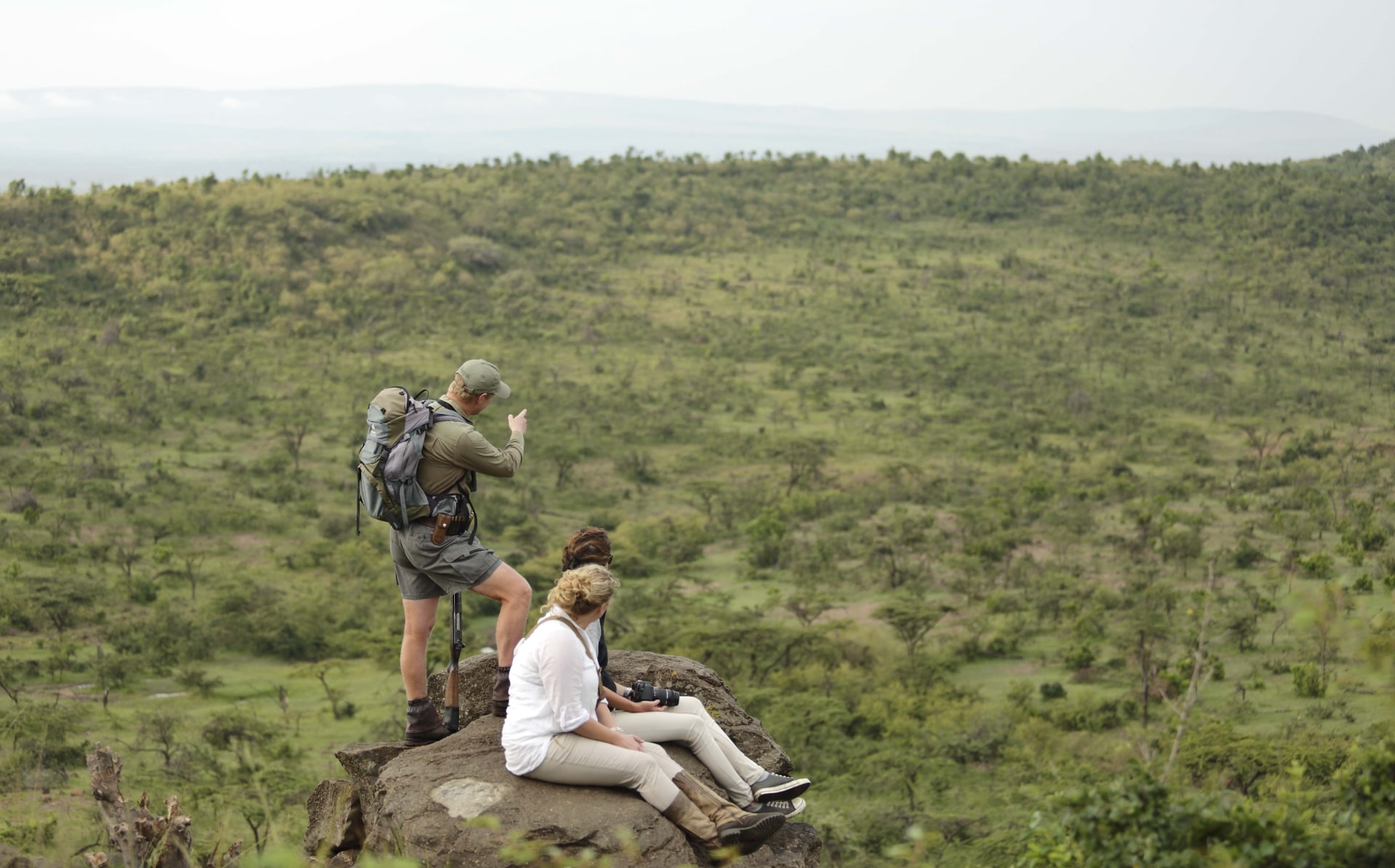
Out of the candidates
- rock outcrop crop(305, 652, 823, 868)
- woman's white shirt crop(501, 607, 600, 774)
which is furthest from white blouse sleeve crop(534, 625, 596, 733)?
rock outcrop crop(305, 652, 823, 868)

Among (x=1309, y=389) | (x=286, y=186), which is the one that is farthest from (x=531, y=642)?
(x=286, y=186)

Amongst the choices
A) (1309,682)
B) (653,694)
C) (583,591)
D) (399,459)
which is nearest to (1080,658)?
(1309,682)

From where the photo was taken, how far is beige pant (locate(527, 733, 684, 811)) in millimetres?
4992

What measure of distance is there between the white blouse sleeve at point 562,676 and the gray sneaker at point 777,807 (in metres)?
0.87

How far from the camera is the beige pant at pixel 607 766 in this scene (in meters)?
4.99

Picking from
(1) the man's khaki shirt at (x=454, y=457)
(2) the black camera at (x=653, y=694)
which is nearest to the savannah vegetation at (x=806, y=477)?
(2) the black camera at (x=653, y=694)

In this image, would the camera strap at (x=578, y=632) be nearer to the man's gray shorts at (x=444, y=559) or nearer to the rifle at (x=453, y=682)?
the man's gray shorts at (x=444, y=559)

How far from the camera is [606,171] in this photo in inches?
2313

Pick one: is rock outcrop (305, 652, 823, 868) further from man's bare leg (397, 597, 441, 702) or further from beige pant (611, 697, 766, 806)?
man's bare leg (397, 597, 441, 702)

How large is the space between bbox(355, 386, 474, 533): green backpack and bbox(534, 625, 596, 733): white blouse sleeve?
2.98 ft

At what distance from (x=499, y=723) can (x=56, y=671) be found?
11989 mm

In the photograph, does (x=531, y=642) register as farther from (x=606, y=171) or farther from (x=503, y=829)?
(x=606, y=171)

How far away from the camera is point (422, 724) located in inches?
235

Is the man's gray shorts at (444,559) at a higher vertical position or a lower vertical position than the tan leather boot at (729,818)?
higher
